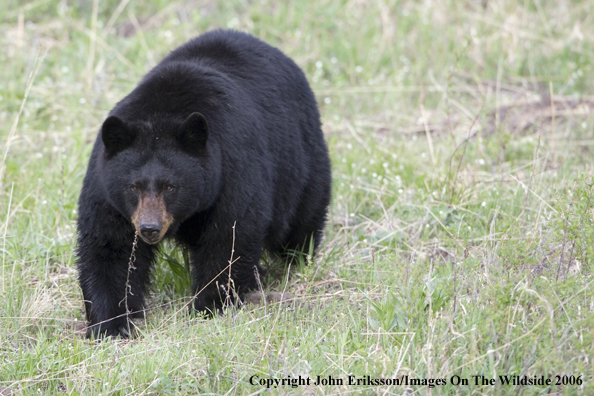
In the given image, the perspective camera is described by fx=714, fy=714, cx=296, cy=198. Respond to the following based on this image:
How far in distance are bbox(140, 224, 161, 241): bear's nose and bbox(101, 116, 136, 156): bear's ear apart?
0.47 metres

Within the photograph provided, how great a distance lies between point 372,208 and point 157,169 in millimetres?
2335

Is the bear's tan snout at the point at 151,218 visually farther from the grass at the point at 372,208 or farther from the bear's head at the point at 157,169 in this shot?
the grass at the point at 372,208

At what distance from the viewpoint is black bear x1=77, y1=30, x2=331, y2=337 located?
12.5ft

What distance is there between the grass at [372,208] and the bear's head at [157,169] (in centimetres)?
64

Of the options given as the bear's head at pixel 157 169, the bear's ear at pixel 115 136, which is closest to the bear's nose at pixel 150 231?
the bear's head at pixel 157 169

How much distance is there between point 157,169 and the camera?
3.80 m

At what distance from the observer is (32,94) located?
298 inches

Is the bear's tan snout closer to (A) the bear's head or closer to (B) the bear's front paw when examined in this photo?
(A) the bear's head

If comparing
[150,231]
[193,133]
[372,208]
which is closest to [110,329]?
[150,231]

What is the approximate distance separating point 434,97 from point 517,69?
3.78 ft

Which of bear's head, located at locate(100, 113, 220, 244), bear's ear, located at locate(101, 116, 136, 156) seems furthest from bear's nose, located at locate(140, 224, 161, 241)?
bear's ear, located at locate(101, 116, 136, 156)

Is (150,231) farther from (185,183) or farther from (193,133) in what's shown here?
(193,133)

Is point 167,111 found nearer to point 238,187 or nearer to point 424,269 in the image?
point 238,187

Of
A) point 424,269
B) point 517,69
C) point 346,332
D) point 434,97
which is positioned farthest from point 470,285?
point 517,69
